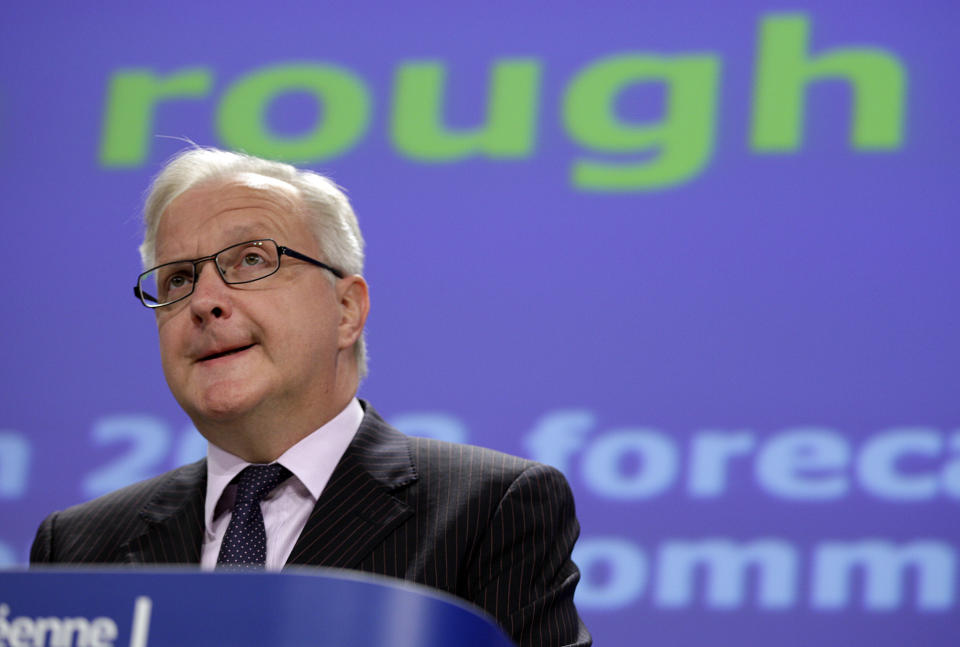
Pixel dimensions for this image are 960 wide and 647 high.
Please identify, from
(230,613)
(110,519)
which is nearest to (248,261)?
(110,519)

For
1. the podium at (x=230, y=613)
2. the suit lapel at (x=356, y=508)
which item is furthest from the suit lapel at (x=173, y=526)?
the podium at (x=230, y=613)

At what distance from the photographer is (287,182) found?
81.4 inches

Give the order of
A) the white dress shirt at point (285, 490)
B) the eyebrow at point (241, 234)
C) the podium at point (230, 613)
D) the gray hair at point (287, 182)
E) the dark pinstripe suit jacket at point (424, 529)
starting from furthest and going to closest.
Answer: the gray hair at point (287, 182)
the eyebrow at point (241, 234)
the white dress shirt at point (285, 490)
the dark pinstripe suit jacket at point (424, 529)
the podium at point (230, 613)

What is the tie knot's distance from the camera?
6.08 ft

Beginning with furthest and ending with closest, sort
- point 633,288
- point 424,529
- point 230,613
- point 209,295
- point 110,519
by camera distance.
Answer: point 633,288 → point 110,519 → point 209,295 → point 424,529 → point 230,613

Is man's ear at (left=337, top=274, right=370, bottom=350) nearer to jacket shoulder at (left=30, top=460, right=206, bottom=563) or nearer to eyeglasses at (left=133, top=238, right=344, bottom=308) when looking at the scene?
eyeglasses at (left=133, top=238, right=344, bottom=308)

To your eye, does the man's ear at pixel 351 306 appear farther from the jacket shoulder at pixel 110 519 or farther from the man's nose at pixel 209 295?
the jacket shoulder at pixel 110 519

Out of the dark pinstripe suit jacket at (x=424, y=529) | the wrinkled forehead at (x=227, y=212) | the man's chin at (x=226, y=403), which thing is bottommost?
the dark pinstripe suit jacket at (x=424, y=529)

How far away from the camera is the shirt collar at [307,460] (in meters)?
1.88

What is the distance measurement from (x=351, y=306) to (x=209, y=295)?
0.95ft

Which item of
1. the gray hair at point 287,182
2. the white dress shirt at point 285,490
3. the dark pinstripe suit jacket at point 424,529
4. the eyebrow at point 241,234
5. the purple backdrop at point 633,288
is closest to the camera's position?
the dark pinstripe suit jacket at point 424,529

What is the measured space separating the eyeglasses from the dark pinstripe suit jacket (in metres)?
0.30

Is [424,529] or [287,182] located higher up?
[287,182]

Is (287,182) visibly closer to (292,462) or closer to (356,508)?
(292,462)
